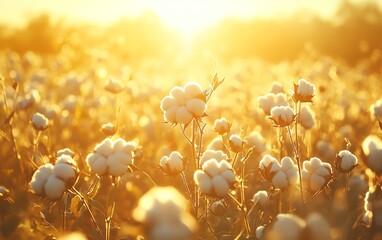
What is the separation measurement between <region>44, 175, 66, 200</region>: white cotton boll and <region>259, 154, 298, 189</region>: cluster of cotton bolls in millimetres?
1017

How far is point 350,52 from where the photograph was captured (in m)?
32.0

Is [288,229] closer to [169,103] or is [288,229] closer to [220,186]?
[220,186]

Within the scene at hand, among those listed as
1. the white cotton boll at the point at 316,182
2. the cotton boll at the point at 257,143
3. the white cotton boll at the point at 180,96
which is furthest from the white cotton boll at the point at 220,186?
the cotton boll at the point at 257,143

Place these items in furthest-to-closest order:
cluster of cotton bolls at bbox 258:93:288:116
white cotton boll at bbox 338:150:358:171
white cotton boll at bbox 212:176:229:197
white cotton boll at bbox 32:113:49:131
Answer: white cotton boll at bbox 32:113:49:131
cluster of cotton bolls at bbox 258:93:288:116
white cotton boll at bbox 338:150:358:171
white cotton boll at bbox 212:176:229:197

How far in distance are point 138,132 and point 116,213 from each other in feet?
9.62

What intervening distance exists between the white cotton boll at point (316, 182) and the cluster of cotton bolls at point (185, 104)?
0.67 meters

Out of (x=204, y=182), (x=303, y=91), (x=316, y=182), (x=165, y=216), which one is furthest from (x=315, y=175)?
(x=165, y=216)

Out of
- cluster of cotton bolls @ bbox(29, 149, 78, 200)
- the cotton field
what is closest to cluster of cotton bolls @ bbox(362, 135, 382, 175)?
the cotton field

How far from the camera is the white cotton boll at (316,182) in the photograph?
2.26m

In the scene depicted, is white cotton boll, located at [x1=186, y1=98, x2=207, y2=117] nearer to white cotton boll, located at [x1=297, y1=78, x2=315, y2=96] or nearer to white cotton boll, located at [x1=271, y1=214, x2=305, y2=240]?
white cotton boll, located at [x1=297, y1=78, x2=315, y2=96]

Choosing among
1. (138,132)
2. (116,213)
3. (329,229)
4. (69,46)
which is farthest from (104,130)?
(69,46)

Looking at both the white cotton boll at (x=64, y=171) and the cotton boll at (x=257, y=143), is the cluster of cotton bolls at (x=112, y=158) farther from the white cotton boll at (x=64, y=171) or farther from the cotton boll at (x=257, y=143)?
the cotton boll at (x=257, y=143)

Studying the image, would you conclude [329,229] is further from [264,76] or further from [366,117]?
[264,76]

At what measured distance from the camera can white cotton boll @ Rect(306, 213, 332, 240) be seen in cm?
126
